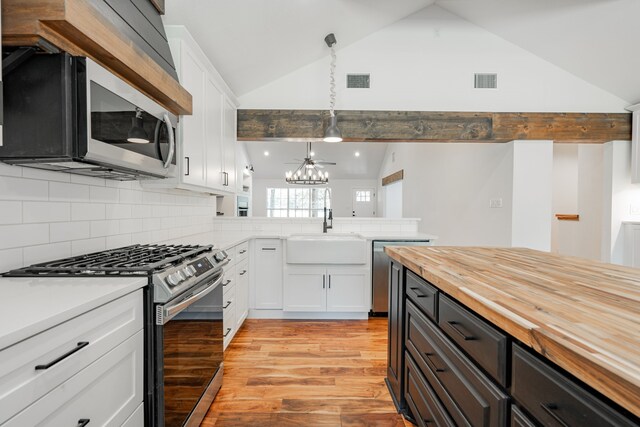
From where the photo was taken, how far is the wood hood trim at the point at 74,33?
0.99 m

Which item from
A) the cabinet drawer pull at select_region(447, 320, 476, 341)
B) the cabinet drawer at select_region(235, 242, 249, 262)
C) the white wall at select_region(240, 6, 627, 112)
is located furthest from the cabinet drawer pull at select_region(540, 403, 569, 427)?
the white wall at select_region(240, 6, 627, 112)

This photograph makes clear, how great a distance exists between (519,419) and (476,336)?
0.24 metres

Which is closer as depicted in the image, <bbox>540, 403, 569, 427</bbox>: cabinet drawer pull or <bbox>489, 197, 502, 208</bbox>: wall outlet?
<bbox>540, 403, 569, 427</bbox>: cabinet drawer pull

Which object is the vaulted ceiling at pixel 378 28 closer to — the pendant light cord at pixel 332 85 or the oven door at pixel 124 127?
the pendant light cord at pixel 332 85

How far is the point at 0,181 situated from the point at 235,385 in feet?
5.68

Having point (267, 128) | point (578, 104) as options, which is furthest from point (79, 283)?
point (578, 104)

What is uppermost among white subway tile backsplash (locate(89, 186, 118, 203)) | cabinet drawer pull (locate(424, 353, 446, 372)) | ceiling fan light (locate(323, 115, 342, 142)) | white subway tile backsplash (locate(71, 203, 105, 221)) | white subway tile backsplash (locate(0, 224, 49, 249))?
ceiling fan light (locate(323, 115, 342, 142))

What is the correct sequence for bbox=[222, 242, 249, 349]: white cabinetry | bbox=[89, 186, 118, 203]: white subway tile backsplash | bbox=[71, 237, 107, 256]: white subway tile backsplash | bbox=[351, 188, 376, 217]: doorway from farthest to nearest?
1. bbox=[351, 188, 376, 217]: doorway
2. bbox=[222, 242, 249, 349]: white cabinetry
3. bbox=[89, 186, 118, 203]: white subway tile backsplash
4. bbox=[71, 237, 107, 256]: white subway tile backsplash

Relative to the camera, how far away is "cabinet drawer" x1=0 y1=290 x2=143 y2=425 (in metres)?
0.69

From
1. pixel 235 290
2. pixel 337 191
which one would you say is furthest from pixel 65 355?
pixel 337 191

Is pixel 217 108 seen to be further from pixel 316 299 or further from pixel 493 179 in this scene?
pixel 493 179

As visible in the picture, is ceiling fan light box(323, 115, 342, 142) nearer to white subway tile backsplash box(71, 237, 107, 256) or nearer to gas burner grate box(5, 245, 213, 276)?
gas burner grate box(5, 245, 213, 276)

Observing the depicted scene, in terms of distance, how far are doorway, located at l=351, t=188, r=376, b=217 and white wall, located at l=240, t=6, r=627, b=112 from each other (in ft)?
25.7

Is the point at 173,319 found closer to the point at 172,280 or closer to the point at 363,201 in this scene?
the point at 172,280
